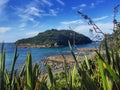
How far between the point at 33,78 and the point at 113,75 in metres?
0.64

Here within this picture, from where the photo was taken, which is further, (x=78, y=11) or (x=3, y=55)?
(x=78, y=11)

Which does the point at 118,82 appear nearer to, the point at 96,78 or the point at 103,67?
the point at 103,67

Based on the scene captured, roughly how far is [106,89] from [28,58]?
1.99 feet

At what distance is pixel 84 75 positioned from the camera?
5.30 ft

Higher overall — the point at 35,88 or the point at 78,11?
the point at 78,11

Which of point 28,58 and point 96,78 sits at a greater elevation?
point 28,58

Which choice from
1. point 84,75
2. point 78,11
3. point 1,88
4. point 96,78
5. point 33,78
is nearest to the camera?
point 84,75

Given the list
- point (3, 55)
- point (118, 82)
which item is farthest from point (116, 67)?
point (3, 55)

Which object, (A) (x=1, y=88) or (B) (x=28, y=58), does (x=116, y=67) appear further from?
(A) (x=1, y=88)

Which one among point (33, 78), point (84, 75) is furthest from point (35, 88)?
point (84, 75)

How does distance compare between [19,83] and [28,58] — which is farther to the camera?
[19,83]

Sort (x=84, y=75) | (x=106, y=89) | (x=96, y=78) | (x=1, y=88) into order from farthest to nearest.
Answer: (x=96, y=78) < (x=1, y=88) < (x=84, y=75) < (x=106, y=89)

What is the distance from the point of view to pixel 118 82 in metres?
1.59

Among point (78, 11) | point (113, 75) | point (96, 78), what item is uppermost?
point (78, 11)
